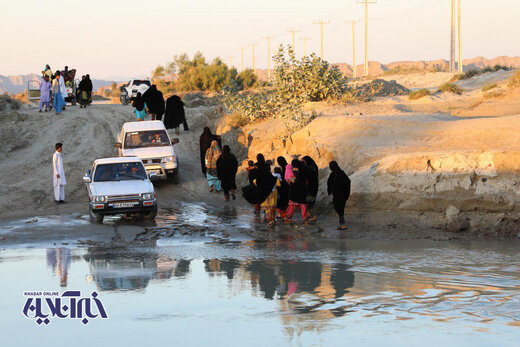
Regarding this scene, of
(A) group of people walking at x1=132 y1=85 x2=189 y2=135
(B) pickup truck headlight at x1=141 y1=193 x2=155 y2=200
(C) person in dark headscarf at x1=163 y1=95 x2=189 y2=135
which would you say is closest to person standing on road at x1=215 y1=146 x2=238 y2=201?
(B) pickup truck headlight at x1=141 y1=193 x2=155 y2=200

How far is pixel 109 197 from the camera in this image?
15820 millimetres

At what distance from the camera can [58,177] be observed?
18922 millimetres

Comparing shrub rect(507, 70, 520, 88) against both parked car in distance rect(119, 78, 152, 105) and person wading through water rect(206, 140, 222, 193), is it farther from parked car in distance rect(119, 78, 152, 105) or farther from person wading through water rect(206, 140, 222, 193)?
person wading through water rect(206, 140, 222, 193)

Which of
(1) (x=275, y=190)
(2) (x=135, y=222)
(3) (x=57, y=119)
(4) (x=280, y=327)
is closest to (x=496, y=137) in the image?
(1) (x=275, y=190)

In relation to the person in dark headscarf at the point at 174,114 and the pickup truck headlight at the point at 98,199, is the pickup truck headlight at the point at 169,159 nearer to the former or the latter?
the pickup truck headlight at the point at 98,199

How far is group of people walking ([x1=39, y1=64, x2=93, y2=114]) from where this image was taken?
32.2 m

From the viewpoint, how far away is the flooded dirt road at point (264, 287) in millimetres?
7297

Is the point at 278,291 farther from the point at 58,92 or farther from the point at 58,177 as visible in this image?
the point at 58,92

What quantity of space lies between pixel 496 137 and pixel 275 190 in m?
6.82

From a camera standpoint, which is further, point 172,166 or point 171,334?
point 172,166

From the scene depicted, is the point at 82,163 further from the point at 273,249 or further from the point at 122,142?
the point at 273,249

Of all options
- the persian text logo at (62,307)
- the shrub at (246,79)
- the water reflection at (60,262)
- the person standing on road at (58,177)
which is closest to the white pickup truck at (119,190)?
the person standing on road at (58,177)

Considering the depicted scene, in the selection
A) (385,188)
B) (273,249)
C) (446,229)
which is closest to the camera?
(273,249)

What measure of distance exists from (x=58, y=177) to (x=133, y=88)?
78.5 ft
